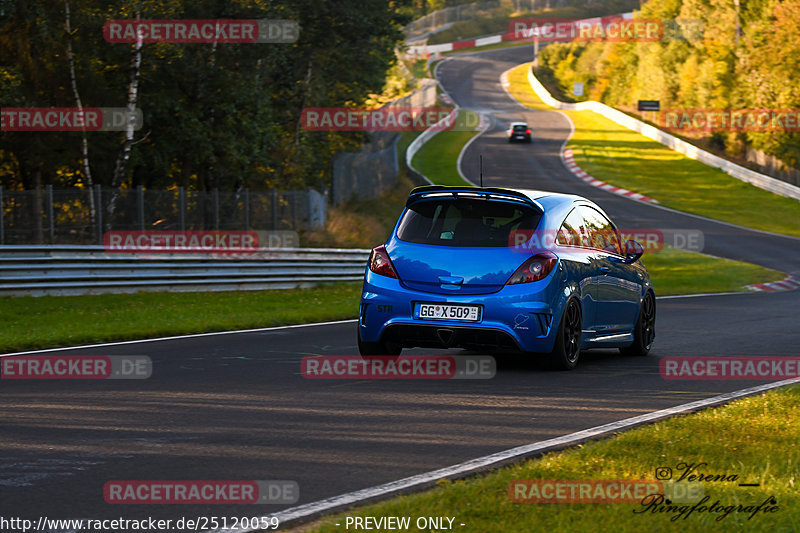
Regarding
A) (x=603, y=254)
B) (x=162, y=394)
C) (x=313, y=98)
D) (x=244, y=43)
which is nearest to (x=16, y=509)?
(x=162, y=394)

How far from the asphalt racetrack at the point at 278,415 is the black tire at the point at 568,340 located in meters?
0.15

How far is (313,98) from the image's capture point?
35.1 m

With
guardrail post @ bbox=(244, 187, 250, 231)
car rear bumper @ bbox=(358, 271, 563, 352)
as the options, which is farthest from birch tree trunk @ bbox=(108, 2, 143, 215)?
car rear bumper @ bbox=(358, 271, 563, 352)

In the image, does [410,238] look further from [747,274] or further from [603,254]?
[747,274]

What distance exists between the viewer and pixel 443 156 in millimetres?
62281

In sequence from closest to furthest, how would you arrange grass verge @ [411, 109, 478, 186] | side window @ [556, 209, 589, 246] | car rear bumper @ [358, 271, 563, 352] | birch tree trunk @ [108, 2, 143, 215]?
car rear bumper @ [358, 271, 563, 352] → side window @ [556, 209, 589, 246] → birch tree trunk @ [108, 2, 143, 215] → grass verge @ [411, 109, 478, 186]

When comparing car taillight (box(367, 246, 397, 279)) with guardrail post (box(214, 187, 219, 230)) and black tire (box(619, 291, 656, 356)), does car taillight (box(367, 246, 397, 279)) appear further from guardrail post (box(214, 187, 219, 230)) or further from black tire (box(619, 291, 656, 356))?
guardrail post (box(214, 187, 219, 230))

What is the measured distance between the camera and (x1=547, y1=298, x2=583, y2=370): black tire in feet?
32.8

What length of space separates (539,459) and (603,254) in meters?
5.05

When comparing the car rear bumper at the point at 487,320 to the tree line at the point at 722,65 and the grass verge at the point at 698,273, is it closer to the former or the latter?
the grass verge at the point at 698,273

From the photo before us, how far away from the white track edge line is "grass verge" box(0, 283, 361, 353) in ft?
24.9

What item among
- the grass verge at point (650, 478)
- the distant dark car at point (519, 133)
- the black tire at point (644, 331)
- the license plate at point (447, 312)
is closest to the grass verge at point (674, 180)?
the distant dark car at point (519, 133)

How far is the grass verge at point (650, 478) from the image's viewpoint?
497 cm

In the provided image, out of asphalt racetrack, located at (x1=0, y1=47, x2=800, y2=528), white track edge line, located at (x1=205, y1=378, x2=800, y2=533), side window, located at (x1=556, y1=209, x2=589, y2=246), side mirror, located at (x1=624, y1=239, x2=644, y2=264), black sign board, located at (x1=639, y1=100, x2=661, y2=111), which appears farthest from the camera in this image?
black sign board, located at (x1=639, y1=100, x2=661, y2=111)
